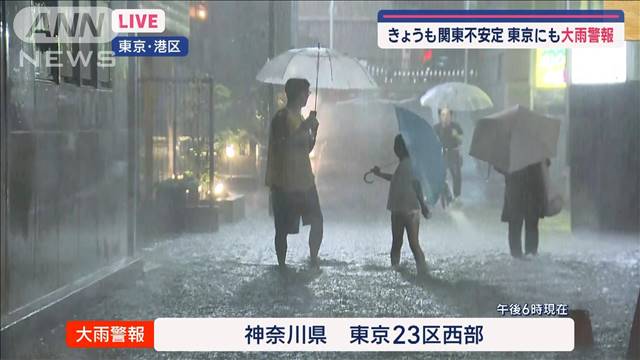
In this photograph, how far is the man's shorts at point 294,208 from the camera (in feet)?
14.3

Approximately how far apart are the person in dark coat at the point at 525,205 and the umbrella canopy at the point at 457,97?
1.49 feet

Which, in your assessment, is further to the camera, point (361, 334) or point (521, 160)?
point (521, 160)

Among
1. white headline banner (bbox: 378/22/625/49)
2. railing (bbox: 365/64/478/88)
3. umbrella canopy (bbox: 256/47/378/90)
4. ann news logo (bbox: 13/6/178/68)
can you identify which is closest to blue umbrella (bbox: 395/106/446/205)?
railing (bbox: 365/64/478/88)

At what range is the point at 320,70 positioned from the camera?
446 cm

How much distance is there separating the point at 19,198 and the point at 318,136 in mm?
1700

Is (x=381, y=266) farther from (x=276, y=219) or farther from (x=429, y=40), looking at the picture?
(x=429, y=40)

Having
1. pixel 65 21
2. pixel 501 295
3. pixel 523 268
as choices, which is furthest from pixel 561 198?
pixel 65 21

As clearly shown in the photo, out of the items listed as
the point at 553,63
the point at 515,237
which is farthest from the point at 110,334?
the point at 553,63

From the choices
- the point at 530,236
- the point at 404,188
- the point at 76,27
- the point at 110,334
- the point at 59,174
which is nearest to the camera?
the point at 110,334

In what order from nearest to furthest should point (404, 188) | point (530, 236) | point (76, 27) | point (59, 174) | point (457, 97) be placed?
point (457, 97), point (404, 188), point (76, 27), point (530, 236), point (59, 174)

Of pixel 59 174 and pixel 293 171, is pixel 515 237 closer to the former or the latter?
pixel 293 171

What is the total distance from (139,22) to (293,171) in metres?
0.97

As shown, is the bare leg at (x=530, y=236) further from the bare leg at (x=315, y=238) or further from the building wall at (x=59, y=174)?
the building wall at (x=59, y=174)
